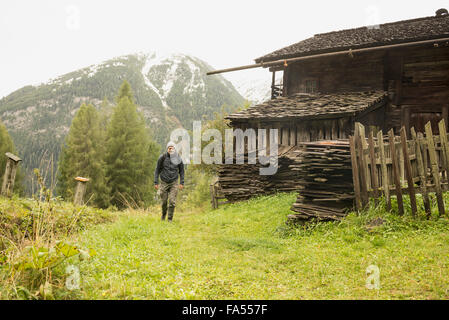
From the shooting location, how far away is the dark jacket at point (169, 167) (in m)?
8.54

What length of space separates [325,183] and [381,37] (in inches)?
361

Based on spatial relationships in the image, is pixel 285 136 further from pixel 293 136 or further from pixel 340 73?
pixel 340 73

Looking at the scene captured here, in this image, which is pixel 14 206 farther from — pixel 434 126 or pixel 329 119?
pixel 434 126

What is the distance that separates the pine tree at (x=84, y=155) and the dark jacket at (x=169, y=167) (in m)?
25.5

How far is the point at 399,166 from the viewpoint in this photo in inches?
251

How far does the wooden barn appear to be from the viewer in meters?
11.8

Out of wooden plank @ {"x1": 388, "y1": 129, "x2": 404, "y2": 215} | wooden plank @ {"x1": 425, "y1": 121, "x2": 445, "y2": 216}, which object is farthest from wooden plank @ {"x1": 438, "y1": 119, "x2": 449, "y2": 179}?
wooden plank @ {"x1": 388, "y1": 129, "x2": 404, "y2": 215}

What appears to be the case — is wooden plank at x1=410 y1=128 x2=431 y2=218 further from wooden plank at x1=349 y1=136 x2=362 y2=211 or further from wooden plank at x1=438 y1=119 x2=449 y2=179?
wooden plank at x1=349 y1=136 x2=362 y2=211

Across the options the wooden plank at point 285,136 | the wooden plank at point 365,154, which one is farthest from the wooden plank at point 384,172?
the wooden plank at point 285,136

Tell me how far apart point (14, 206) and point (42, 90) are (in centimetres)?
16689

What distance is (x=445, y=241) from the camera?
15.8 ft

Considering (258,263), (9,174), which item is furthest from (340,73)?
(9,174)

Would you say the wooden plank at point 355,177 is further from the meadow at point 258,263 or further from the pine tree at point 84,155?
the pine tree at point 84,155
